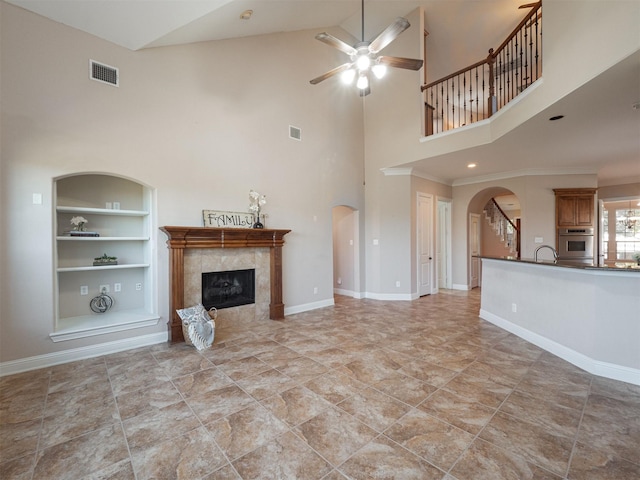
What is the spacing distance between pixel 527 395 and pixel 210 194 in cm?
440

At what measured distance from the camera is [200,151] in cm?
415

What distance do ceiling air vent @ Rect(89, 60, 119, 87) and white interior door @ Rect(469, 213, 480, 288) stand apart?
25.2 ft

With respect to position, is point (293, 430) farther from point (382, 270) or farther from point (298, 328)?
point (382, 270)

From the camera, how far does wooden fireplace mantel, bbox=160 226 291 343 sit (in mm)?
3783

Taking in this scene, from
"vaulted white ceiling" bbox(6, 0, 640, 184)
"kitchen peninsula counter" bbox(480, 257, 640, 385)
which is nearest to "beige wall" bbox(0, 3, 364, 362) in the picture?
"vaulted white ceiling" bbox(6, 0, 640, 184)

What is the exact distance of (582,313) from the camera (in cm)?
300

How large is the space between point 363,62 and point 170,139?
8.88 ft

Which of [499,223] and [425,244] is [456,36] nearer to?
[425,244]

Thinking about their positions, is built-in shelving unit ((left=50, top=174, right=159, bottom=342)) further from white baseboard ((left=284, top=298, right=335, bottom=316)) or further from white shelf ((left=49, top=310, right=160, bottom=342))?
white baseboard ((left=284, top=298, right=335, bottom=316))

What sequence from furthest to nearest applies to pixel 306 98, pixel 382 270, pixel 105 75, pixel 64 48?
pixel 382 270 → pixel 306 98 → pixel 105 75 → pixel 64 48

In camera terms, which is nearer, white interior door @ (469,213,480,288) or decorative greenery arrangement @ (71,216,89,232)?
decorative greenery arrangement @ (71,216,89,232)

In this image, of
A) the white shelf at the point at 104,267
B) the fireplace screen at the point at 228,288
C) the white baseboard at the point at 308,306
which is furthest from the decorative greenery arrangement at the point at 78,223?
A: the white baseboard at the point at 308,306

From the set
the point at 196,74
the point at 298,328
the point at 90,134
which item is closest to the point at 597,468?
the point at 298,328

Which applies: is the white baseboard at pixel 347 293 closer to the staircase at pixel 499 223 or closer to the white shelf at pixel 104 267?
the white shelf at pixel 104 267
